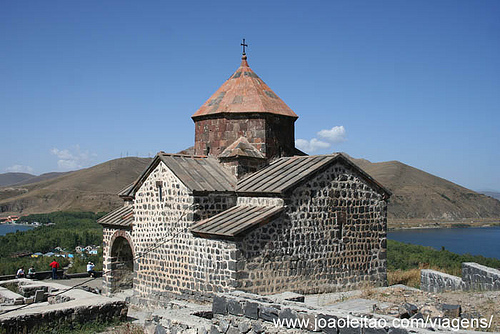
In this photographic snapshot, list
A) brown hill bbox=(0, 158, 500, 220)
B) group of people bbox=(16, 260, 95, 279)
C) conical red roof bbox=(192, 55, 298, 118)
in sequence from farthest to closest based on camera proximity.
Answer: brown hill bbox=(0, 158, 500, 220), group of people bbox=(16, 260, 95, 279), conical red roof bbox=(192, 55, 298, 118)

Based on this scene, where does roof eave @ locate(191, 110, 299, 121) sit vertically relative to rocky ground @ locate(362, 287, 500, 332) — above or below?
above

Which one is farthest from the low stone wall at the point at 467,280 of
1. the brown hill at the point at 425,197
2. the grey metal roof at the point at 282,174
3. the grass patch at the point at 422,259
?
the brown hill at the point at 425,197

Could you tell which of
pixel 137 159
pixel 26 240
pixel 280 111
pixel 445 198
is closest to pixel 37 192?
pixel 137 159

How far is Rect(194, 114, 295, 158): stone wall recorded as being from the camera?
13.3 m

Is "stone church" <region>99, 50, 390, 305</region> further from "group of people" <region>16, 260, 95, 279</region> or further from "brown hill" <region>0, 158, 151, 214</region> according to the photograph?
"brown hill" <region>0, 158, 151, 214</region>

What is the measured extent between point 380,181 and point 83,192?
A: 4962 cm

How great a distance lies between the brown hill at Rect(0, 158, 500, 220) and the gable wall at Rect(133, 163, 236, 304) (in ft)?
187

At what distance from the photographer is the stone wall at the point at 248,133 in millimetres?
13289

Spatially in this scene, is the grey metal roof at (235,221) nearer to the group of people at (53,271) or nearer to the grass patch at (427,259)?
the group of people at (53,271)

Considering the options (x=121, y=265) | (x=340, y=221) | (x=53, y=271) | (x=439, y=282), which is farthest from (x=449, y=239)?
(x=121, y=265)

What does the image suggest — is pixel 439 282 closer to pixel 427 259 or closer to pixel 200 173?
pixel 200 173

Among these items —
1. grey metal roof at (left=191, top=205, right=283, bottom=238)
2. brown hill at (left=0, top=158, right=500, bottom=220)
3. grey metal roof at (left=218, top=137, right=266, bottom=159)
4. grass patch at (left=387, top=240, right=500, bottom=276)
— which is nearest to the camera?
grey metal roof at (left=191, top=205, right=283, bottom=238)

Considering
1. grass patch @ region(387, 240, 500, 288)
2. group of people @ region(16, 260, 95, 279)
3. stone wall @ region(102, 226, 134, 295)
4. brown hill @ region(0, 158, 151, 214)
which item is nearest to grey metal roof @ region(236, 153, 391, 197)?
stone wall @ region(102, 226, 134, 295)

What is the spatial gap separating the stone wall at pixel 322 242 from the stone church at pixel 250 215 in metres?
0.03
